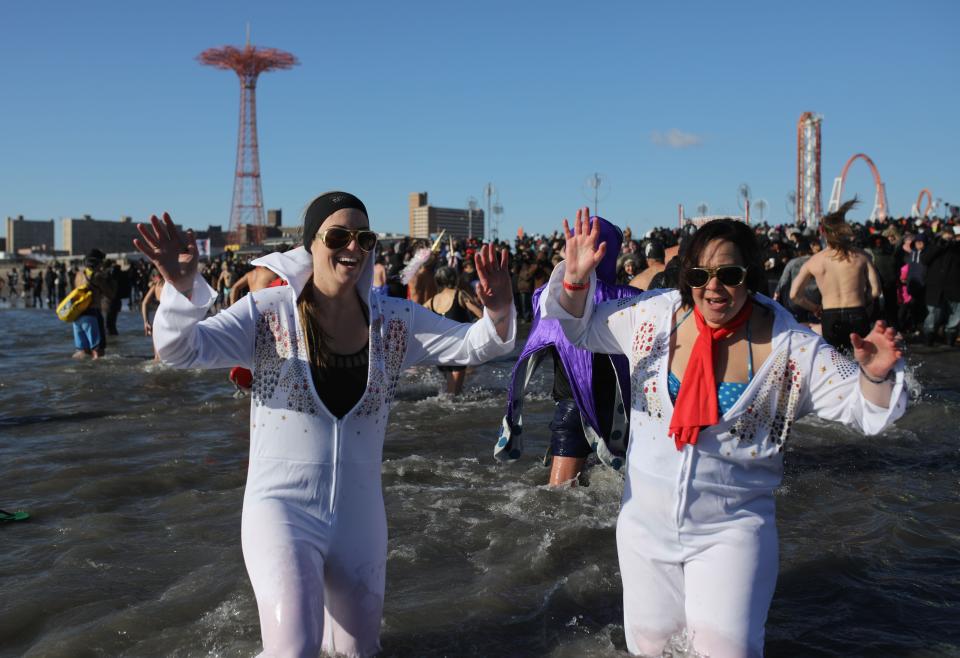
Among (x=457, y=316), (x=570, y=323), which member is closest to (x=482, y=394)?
(x=457, y=316)

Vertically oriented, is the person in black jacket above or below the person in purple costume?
above

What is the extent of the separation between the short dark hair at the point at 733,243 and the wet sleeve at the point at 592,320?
0.98 feet

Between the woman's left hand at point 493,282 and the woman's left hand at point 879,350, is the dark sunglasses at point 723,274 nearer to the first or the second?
the woman's left hand at point 879,350

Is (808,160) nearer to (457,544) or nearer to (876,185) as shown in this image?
(876,185)

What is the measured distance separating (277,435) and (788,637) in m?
2.79

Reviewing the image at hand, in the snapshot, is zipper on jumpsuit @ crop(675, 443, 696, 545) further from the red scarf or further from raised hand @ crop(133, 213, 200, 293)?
raised hand @ crop(133, 213, 200, 293)

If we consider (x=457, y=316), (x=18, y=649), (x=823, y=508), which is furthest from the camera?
(x=457, y=316)

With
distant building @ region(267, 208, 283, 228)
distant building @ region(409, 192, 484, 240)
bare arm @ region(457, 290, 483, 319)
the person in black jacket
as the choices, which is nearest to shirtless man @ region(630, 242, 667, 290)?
bare arm @ region(457, 290, 483, 319)

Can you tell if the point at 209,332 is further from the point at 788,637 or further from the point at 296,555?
the point at 788,637

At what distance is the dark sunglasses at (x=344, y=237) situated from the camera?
313 cm

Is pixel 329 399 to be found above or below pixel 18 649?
above

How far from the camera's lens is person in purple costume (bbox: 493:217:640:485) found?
4977 mm

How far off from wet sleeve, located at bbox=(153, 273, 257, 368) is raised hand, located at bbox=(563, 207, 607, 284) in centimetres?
118

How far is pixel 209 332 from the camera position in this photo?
3016 millimetres
